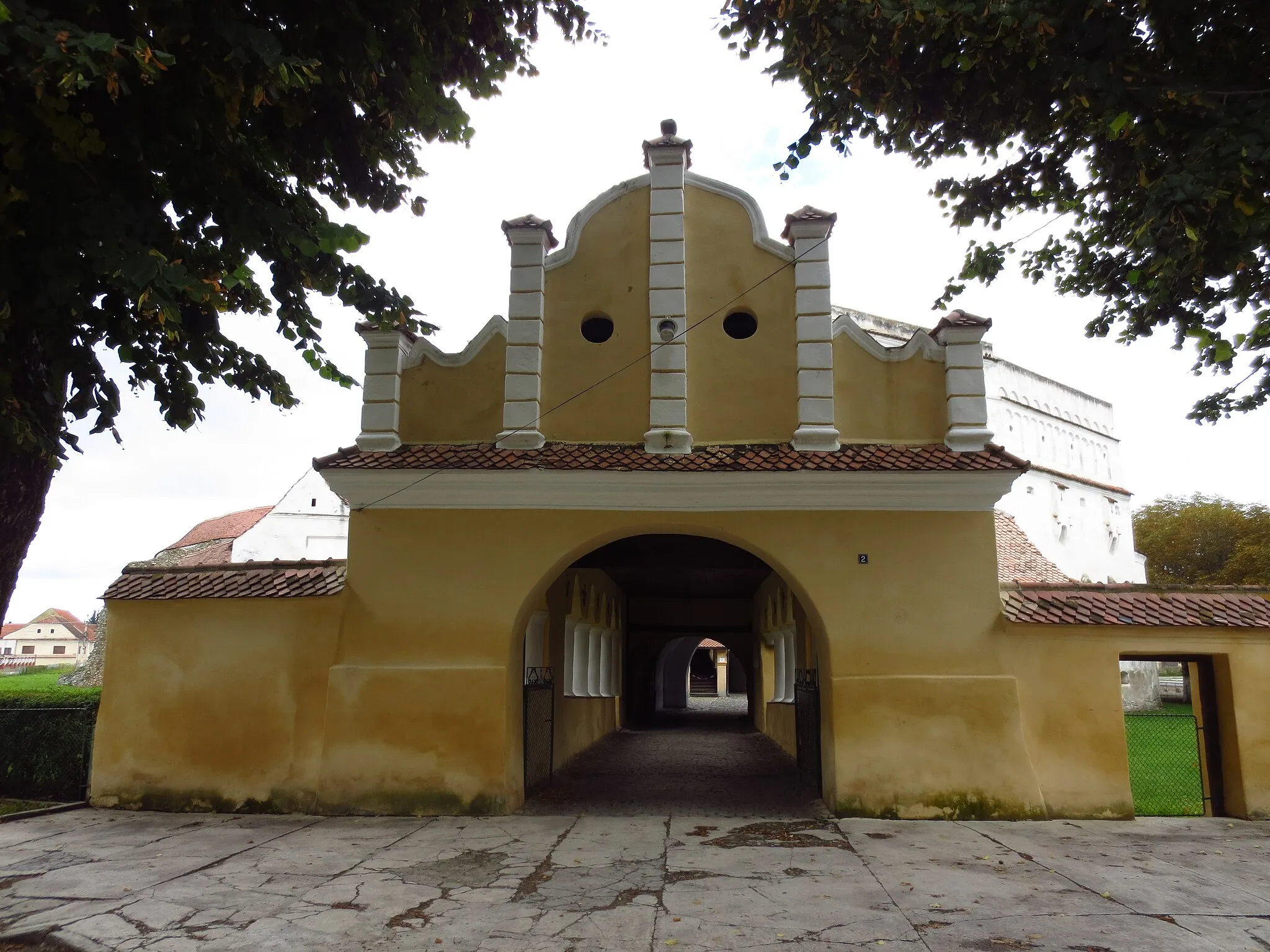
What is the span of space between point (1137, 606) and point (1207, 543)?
3194cm

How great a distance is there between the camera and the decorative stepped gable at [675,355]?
9.77 metres

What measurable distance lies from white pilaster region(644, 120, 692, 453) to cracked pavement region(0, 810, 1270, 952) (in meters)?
4.11

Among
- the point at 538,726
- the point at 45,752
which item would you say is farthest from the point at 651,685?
the point at 45,752

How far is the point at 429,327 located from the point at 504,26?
271 centimetres

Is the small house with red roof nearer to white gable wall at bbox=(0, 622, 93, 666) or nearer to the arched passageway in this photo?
white gable wall at bbox=(0, 622, 93, 666)

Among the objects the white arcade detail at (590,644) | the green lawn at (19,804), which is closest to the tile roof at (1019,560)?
the white arcade detail at (590,644)

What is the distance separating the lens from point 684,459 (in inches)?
370

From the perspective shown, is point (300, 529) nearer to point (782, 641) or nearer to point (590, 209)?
point (782, 641)

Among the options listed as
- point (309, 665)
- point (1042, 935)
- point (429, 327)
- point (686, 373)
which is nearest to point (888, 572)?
point (686, 373)

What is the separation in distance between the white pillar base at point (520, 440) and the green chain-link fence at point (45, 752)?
6.14 metres

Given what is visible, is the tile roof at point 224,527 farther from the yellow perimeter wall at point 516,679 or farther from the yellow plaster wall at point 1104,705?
the yellow plaster wall at point 1104,705

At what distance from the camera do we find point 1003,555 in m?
20.4

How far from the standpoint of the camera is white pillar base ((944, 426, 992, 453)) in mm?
9484

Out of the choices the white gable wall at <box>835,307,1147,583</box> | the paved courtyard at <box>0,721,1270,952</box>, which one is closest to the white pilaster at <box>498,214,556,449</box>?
the paved courtyard at <box>0,721,1270,952</box>
